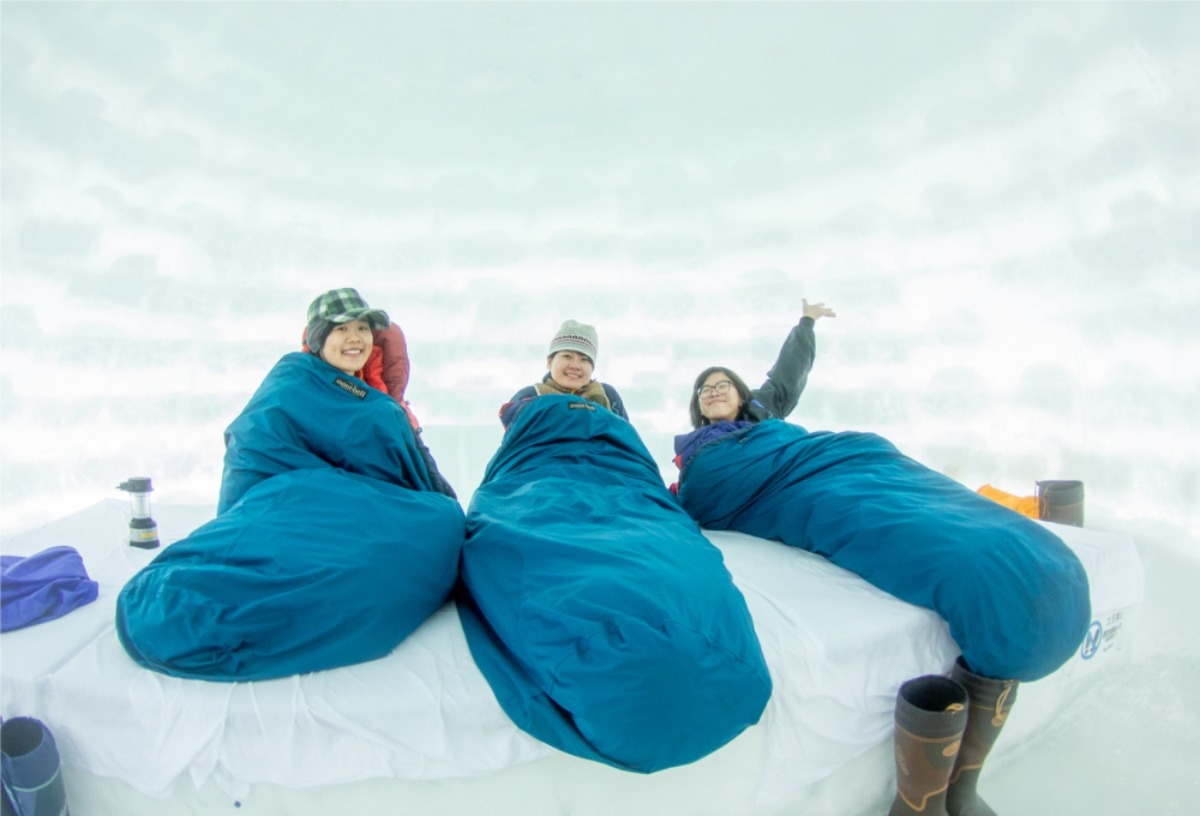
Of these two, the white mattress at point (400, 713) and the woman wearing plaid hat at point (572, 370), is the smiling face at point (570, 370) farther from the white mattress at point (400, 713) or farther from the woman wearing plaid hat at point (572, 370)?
the white mattress at point (400, 713)

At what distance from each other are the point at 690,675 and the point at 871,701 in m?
0.39

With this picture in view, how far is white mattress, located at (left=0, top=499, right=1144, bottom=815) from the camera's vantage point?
858 mm

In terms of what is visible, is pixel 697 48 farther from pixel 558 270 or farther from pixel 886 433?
pixel 886 433

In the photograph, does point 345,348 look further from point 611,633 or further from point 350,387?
point 611,633

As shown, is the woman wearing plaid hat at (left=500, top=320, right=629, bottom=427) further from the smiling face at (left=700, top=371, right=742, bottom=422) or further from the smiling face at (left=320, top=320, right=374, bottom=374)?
the smiling face at (left=320, top=320, right=374, bottom=374)

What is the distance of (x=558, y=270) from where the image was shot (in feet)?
10.6

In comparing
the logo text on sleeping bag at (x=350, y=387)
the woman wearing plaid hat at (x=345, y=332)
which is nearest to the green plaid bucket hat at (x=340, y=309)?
the woman wearing plaid hat at (x=345, y=332)

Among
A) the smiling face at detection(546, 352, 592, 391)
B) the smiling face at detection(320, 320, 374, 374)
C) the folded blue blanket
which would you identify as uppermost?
the smiling face at detection(320, 320, 374, 374)

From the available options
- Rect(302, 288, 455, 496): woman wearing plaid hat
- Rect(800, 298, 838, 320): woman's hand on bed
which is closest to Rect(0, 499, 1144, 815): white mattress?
Rect(302, 288, 455, 496): woman wearing plaid hat

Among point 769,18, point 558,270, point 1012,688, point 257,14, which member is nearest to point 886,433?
point 558,270

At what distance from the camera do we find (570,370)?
1.79 m

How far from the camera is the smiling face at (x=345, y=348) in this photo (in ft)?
4.57

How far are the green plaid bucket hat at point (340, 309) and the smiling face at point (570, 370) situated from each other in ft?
1.60

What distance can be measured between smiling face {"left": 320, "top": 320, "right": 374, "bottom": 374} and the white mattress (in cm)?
55
